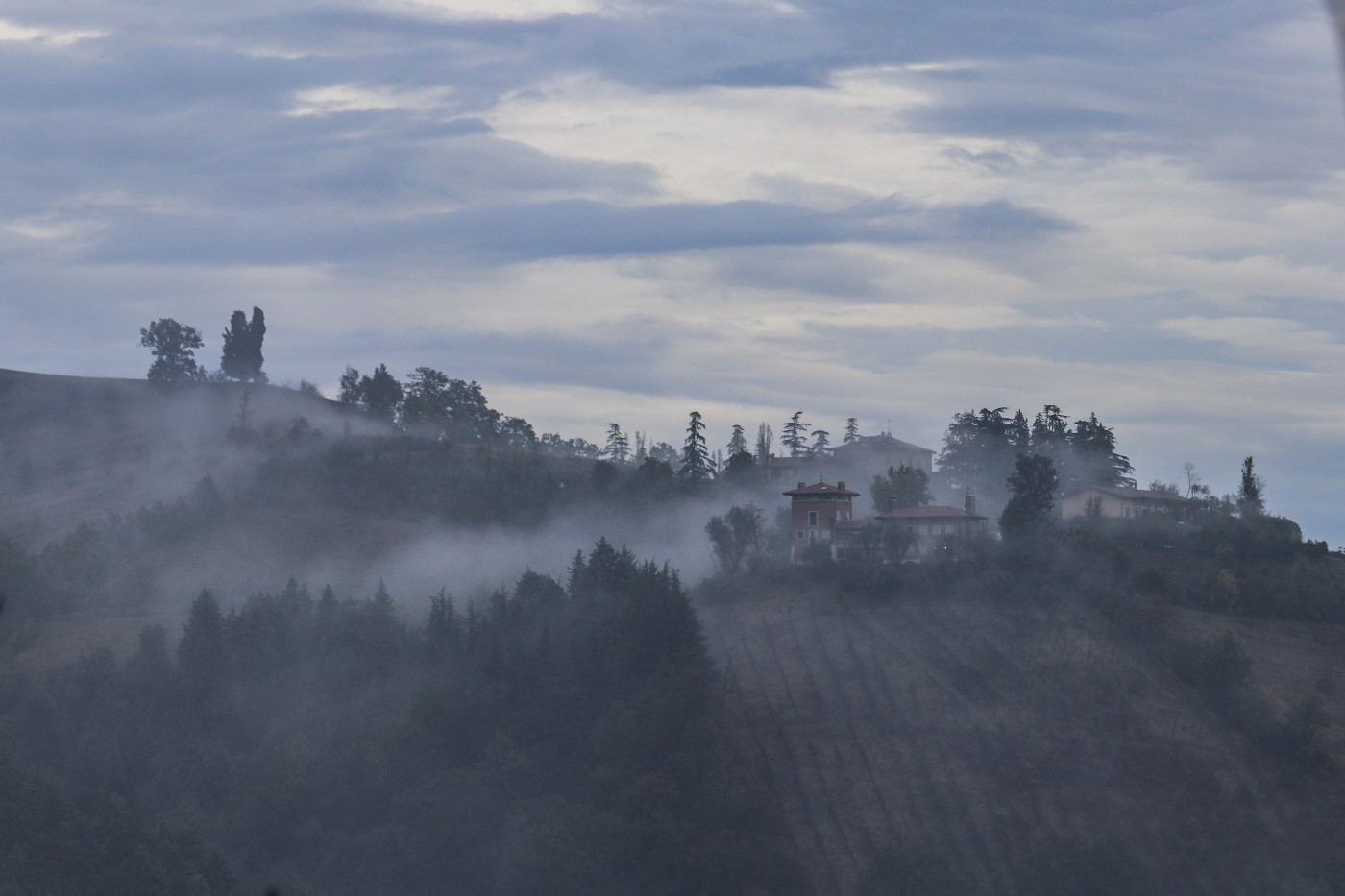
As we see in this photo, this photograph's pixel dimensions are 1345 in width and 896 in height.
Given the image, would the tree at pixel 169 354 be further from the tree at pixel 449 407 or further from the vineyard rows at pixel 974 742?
the vineyard rows at pixel 974 742

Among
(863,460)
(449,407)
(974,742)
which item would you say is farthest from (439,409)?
(974,742)

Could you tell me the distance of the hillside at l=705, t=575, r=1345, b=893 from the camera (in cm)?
6028

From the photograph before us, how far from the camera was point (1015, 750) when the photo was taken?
6750 cm

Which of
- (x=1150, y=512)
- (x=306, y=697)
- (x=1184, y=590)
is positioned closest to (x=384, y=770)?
(x=306, y=697)

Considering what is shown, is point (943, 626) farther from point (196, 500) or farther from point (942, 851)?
point (196, 500)

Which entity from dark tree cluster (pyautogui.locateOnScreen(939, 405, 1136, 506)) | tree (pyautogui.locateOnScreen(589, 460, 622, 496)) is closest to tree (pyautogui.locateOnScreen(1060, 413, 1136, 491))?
dark tree cluster (pyautogui.locateOnScreen(939, 405, 1136, 506))

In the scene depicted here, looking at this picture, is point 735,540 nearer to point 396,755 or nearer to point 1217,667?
point 396,755

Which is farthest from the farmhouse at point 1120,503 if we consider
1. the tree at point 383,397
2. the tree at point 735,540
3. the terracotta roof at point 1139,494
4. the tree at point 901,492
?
the tree at point 383,397

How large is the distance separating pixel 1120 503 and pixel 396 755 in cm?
5507

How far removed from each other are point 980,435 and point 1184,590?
44.1 m

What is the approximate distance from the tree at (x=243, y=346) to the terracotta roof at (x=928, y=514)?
68532 mm

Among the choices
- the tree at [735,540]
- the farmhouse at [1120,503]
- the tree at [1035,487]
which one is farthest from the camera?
the farmhouse at [1120,503]

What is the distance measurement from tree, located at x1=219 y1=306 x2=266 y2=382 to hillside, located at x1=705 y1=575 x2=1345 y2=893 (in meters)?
72.2

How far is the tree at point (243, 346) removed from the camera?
140000mm
